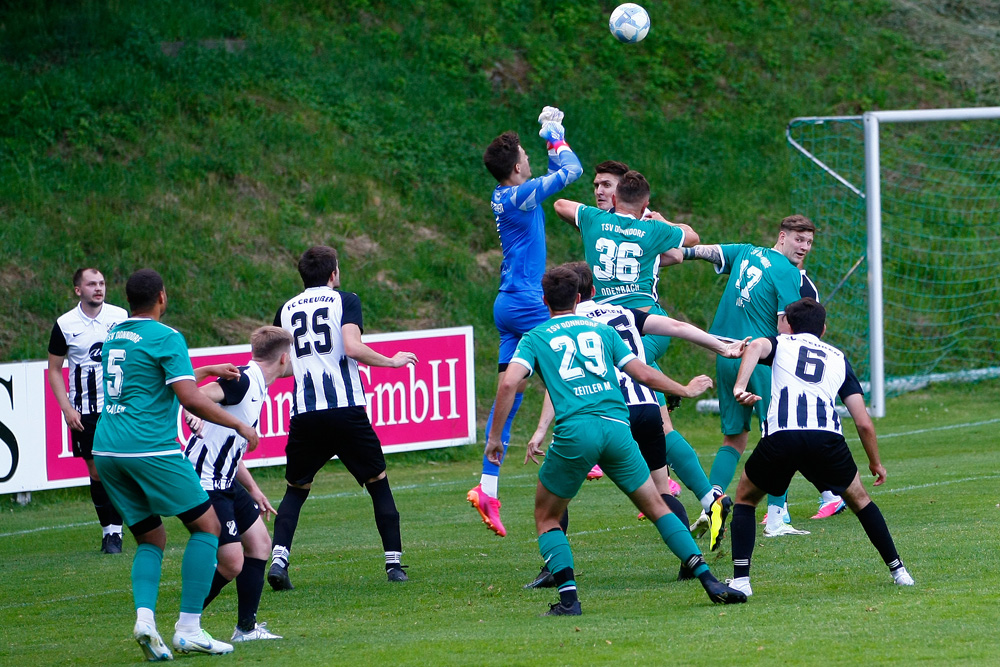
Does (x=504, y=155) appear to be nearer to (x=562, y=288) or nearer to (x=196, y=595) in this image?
(x=562, y=288)

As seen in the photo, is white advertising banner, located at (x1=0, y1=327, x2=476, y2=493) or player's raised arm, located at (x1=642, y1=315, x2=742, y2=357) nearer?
player's raised arm, located at (x1=642, y1=315, x2=742, y2=357)

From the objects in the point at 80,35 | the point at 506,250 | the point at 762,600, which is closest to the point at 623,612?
the point at 762,600

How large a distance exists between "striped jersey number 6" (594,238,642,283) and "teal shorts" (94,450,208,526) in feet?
11.9

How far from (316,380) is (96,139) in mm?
12578

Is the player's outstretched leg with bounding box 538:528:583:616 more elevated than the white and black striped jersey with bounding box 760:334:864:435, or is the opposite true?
the white and black striped jersey with bounding box 760:334:864:435

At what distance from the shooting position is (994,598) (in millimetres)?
6727

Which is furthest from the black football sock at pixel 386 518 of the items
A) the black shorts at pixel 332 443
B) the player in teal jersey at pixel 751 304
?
the player in teal jersey at pixel 751 304

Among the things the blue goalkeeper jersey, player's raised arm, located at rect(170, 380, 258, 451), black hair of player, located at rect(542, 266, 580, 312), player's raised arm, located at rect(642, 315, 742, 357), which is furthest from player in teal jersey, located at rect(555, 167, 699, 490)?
player's raised arm, located at rect(170, 380, 258, 451)

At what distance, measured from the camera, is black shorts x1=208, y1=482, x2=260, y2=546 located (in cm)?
675

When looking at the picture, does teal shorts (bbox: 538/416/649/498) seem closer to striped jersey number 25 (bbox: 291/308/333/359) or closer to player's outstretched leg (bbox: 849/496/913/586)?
player's outstretched leg (bbox: 849/496/913/586)

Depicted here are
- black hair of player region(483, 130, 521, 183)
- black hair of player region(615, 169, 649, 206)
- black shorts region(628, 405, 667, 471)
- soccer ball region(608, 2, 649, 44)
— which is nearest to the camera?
black shorts region(628, 405, 667, 471)

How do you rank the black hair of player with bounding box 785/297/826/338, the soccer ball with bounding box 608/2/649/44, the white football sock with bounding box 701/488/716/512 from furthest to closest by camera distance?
the soccer ball with bounding box 608/2/649/44
the white football sock with bounding box 701/488/716/512
the black hair of player with bounding box 785/297/826/338

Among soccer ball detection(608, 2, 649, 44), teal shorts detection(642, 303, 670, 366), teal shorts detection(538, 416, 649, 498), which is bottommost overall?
teal shorts detection(538, 416, 649, 498)

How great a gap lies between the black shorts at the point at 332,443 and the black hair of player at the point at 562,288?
1.87 m
